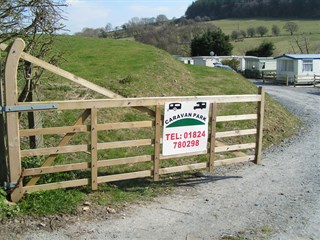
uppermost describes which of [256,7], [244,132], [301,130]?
[256,7]

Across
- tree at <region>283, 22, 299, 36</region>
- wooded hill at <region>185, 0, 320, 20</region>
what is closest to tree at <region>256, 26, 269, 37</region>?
tree at <region>283, 22, 299, 36</region>

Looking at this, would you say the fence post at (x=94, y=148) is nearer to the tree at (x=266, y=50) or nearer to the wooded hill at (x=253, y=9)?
the tree at (x=266, y=50)

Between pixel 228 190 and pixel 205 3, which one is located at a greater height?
pixel 205 3

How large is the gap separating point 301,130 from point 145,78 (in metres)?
5.23

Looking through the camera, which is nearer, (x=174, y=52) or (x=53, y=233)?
(x=53, y=233)

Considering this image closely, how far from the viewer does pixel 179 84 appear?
48.0ft

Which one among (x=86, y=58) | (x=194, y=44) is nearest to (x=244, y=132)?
(x=86, y=58)

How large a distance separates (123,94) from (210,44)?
54.0 metres

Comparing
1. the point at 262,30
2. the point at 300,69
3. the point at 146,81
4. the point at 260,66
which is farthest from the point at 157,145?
the point at 262,30

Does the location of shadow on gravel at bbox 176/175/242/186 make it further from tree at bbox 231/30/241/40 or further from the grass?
tree at bbox 231/30/241/40

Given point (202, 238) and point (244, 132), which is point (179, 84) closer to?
point (244, 132)

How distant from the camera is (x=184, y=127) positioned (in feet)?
23.9

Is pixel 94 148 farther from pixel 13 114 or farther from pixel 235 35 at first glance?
pixel 235 35

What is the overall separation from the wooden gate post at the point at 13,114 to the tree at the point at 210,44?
196ft
